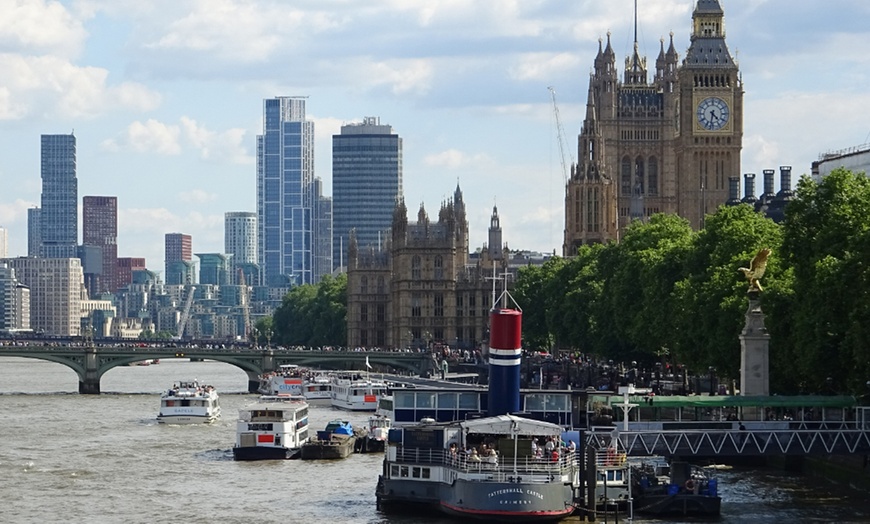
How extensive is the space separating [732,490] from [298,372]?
328 feet

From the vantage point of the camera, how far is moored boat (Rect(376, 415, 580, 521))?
7012 centimetres

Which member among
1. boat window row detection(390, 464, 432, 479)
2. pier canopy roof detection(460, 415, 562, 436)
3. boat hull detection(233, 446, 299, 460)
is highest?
pier canopy roof detection(460, 415, 562, 436)

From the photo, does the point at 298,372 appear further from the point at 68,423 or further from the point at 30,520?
the point at 30,520

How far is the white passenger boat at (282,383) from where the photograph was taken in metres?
160

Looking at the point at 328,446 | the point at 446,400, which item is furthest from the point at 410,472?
the point at 328,446

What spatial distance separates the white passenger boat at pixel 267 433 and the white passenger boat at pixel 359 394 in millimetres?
37602

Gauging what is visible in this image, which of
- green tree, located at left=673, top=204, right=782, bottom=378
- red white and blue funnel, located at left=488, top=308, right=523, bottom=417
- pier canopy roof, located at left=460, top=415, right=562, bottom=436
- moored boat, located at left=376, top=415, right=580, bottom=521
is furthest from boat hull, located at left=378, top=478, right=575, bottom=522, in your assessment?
green tree, located at left=673, top=204, right=782, bottom=378

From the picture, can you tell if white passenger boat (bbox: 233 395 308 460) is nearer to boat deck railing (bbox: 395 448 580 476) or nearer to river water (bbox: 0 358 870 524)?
river water (bbox: 0 358 870 524)

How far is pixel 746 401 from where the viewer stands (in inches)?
3184

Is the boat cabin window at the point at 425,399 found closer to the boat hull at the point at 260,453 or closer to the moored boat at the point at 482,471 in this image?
the moored boat at the point at 482,471

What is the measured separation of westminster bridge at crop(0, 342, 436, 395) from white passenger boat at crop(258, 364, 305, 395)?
437 cm

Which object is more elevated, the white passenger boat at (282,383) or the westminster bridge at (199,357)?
the westminster bridge at (199,357)

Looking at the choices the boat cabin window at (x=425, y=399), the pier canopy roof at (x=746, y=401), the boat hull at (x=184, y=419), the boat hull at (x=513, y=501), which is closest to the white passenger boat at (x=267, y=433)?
the boat cabin window at (x=425, y=399)

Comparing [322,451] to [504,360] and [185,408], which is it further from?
[185,408]
